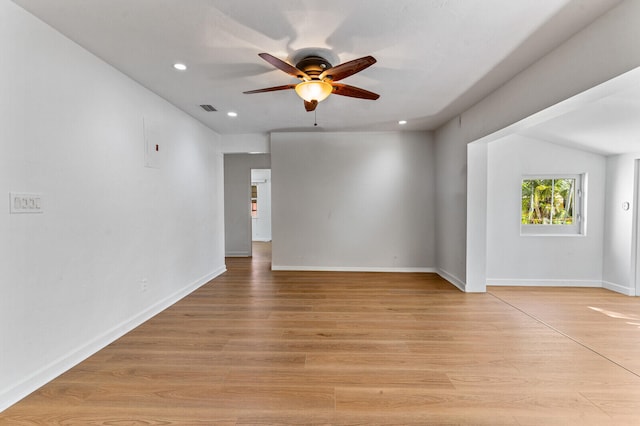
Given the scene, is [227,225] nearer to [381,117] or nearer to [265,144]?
[265,144]

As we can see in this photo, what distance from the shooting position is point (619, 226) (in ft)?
13.1

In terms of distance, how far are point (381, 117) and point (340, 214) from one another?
1850 mm

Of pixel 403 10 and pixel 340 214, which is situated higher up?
pixel 403 10

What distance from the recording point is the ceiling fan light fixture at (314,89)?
7.92 ft

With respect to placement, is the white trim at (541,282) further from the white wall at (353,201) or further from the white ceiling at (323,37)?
the white ceiling at (323,37)

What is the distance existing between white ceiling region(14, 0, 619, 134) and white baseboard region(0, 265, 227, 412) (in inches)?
94.3

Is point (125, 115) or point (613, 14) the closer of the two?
point (613, 14)

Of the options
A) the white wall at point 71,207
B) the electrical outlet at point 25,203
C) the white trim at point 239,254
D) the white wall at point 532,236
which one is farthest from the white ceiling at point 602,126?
the white trim at point 239,254

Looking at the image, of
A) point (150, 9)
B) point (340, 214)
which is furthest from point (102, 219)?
point (340, 214)

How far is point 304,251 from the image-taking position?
17.4ft

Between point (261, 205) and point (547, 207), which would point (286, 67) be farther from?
point (261, 205)

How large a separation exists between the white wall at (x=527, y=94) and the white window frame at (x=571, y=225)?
101cm

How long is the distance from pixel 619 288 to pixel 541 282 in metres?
0.88

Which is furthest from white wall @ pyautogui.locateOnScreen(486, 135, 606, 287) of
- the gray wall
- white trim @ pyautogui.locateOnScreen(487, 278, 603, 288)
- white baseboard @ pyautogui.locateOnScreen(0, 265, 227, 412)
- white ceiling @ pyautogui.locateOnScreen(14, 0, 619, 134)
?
the gray wall
